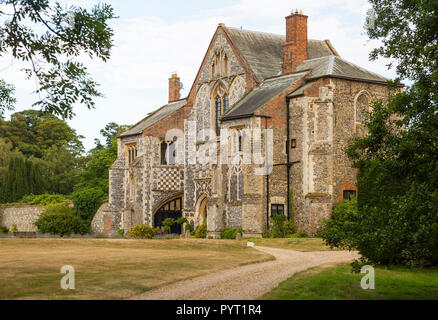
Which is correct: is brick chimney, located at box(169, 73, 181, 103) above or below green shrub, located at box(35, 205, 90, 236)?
above

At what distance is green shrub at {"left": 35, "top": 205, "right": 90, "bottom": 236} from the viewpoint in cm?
4894

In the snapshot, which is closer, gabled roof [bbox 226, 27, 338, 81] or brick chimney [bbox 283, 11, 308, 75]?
brick chimney [bbox 283, 11, 308, 75]

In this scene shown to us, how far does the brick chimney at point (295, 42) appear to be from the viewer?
4281 centimetres

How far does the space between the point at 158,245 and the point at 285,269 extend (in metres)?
11.7

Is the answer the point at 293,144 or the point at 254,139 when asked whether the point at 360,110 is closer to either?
the point at 293,144

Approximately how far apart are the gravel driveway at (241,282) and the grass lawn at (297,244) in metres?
4.34

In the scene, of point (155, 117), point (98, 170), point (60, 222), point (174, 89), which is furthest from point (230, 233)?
point (98, 170)

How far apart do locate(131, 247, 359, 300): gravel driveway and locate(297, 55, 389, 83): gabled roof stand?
51.7 ft

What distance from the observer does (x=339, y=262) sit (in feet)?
76.9

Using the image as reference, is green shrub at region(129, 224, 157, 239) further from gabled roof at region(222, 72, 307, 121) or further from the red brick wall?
gabled roof at region(222, 72, 307, 121)

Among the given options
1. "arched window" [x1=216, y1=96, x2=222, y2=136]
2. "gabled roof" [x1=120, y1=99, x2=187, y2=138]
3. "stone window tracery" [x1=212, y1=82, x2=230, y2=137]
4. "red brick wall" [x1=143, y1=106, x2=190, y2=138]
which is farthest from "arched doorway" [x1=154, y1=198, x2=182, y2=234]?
"stone window tracery" [x1=212, y1=82, x2=230, y2=137]

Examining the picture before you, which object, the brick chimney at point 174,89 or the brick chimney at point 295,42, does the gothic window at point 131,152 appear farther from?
the brick chimney at point 295,42

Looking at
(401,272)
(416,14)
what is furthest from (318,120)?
(416,14)

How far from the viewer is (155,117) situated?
54.0 meters
